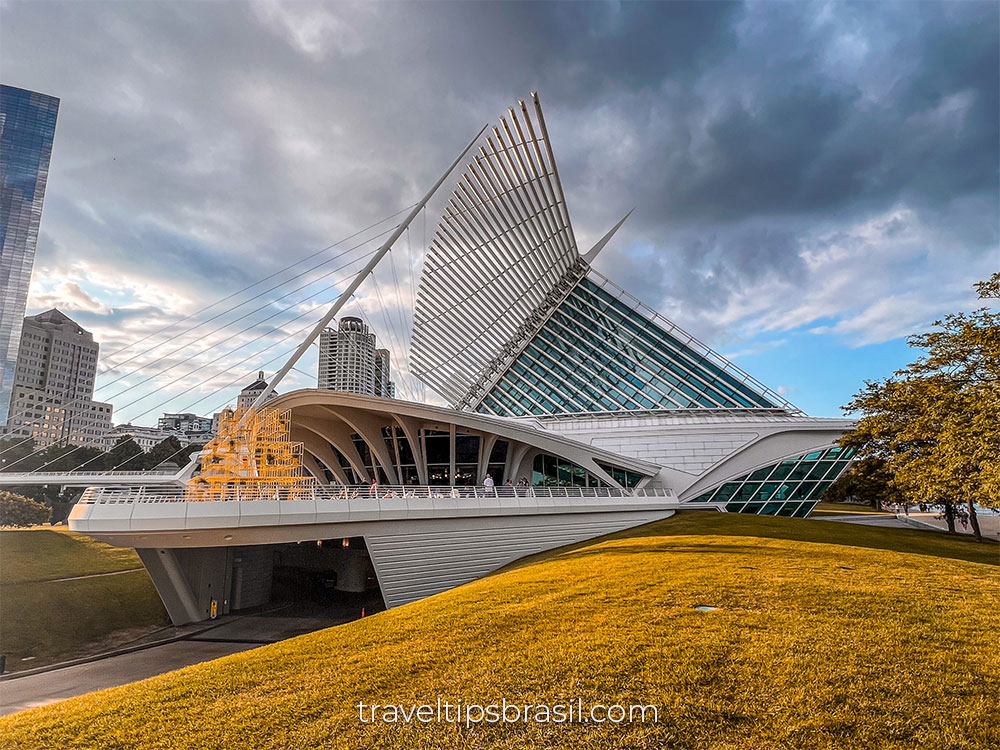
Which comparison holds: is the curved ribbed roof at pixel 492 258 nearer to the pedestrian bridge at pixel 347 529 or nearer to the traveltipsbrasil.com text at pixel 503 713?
the pedestrian bridge at pixel 347 529

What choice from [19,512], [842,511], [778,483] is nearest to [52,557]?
[19,512]

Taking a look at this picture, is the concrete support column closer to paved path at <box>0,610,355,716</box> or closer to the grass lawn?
paved path at <box>0,610,355,716</box>

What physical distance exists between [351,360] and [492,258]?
2159 inches

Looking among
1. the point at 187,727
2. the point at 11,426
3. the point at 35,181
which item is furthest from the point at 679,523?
the point at 11,426

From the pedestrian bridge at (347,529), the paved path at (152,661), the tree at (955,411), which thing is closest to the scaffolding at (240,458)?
the pedestrian bridge at (347,529)

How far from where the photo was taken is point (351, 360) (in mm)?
91188

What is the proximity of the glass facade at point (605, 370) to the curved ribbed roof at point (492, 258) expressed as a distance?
2546mm

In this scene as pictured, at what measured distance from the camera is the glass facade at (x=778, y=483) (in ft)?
110

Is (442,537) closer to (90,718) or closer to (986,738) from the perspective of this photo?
(90,718)

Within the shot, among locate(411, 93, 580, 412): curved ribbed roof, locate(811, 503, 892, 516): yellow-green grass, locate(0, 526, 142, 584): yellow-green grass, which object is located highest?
locate(411, 93, 580, 412): curved ribbed roof

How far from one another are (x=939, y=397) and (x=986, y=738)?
17040 millimetres

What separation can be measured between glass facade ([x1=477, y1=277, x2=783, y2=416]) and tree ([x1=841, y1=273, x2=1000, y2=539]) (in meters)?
13.4

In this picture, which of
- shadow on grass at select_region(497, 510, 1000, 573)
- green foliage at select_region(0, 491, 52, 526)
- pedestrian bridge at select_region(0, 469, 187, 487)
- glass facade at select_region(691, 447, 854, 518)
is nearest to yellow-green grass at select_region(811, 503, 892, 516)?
glass facade at select_region(691, 447, 854, 518)

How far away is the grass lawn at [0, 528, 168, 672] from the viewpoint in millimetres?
20078
